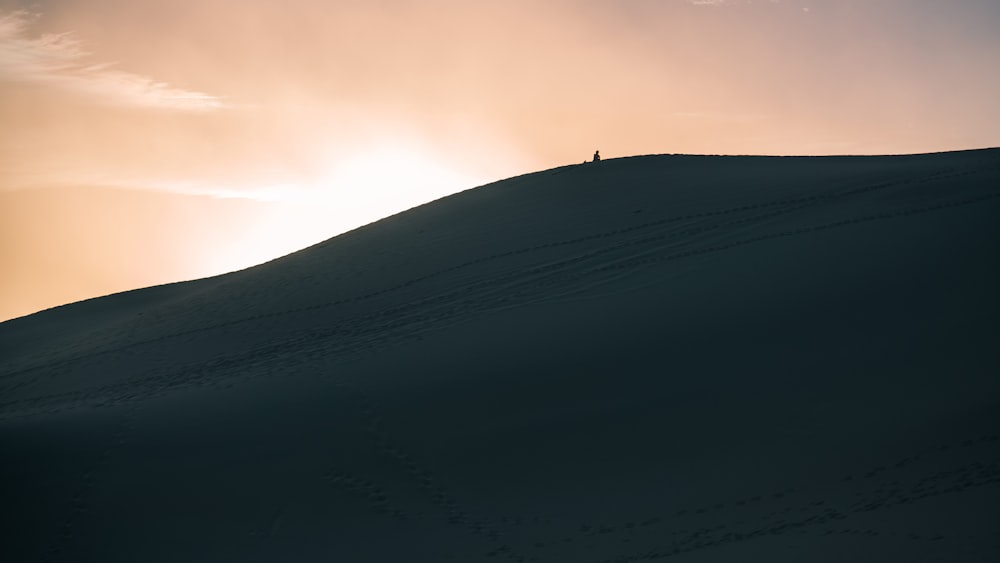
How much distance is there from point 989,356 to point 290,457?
6885 millimetres

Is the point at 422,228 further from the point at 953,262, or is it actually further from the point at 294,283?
the point at 953,262

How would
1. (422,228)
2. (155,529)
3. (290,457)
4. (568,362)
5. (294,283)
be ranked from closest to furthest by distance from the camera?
(155,529) < (290,457) < (568,362) < (294,283) < (422,228)

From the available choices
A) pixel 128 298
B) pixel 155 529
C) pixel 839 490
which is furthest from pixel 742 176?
pixel 128 298

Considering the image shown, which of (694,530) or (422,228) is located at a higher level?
(422,228)

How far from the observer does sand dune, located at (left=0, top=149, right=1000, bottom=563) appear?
7.57 meters

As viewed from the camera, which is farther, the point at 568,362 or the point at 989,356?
the point at 568,362

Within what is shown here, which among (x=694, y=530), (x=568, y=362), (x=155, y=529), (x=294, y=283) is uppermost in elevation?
(x=294, y=283)

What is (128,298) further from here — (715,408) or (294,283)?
(715,408)

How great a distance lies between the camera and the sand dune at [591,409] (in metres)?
7.57

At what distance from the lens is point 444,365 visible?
1102 centimetres

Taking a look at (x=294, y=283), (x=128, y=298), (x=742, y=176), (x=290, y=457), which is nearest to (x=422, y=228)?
(x=294, y=283)

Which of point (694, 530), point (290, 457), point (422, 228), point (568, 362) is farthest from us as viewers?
point (422, 228)

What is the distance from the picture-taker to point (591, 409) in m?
9.52

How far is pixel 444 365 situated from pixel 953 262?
6.03 metres
